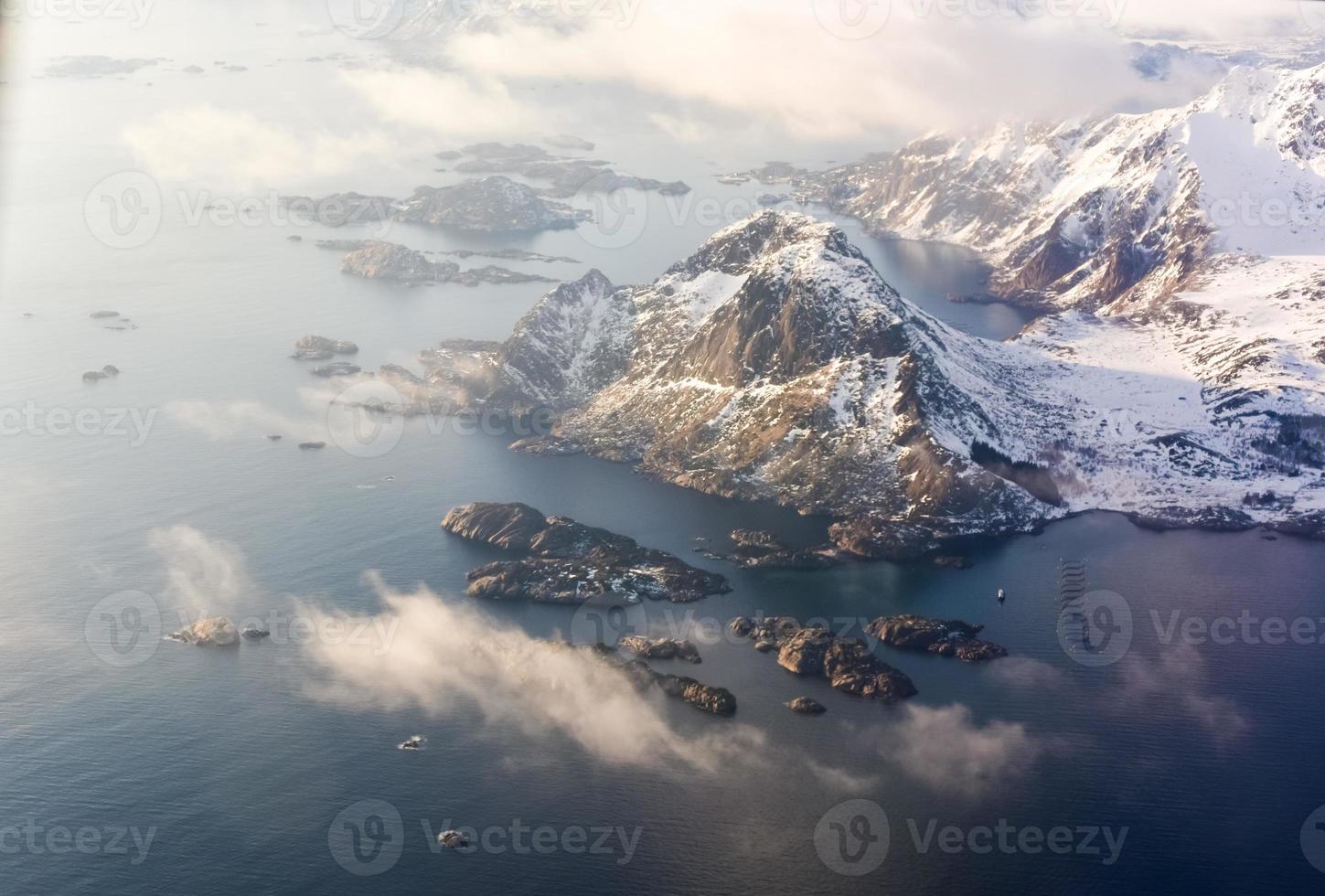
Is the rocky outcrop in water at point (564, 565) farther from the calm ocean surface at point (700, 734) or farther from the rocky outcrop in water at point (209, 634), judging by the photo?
the rocky outcrop in water at point (209, 634)

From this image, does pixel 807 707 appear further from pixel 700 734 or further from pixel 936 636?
pixel 936 636

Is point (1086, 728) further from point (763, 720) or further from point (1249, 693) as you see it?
point (763, 720)

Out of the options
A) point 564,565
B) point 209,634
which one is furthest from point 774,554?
point 209,634

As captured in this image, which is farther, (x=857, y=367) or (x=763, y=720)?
(x=857, y=367)

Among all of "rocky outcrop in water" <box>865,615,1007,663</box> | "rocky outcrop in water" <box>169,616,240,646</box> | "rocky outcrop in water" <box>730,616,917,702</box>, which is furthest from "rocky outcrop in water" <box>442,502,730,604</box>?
"rocky outcrop in water" <box>169,616,240,646</box>

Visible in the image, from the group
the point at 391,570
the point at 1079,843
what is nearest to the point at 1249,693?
the point at 1079,843

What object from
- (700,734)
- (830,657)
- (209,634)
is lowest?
(209,634)
